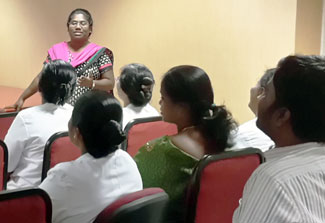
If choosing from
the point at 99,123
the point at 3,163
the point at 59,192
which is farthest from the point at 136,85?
the point at 59,192

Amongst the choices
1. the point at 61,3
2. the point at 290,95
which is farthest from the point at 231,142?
the point at 61,3

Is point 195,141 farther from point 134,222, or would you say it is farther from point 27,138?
point 27,138

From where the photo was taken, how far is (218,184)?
1.62 meters

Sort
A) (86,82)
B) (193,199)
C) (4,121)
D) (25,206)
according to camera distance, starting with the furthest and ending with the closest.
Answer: (86,82) < (4,121) < (193,199) < (25,206)

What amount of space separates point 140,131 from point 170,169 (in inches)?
30.2

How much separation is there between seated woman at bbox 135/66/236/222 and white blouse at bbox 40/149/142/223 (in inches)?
9.6

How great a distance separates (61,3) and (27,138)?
342 cm

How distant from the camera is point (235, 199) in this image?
1689mm

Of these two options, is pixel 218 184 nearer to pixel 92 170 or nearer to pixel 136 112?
pixel 92 170

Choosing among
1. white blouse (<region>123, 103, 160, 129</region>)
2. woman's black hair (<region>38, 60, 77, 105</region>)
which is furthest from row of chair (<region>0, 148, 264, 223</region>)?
white blouse (<region>123, 103, 160, 129</region>)

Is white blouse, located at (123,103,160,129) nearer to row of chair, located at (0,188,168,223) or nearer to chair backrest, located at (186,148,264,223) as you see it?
chair backrest, located at (186,148,264,223)

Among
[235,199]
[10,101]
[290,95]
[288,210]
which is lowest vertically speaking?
[10,101]

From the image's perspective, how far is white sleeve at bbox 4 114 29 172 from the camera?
87.1 inches

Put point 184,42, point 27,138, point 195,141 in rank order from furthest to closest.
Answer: point 184,42
point 27,138
point 195,141
